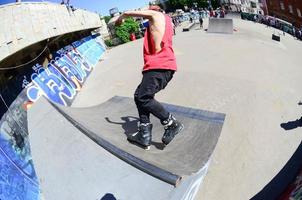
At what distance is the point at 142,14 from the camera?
4969mm

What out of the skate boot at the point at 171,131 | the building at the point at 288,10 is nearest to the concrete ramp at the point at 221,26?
the skate boot at the point at 171,131

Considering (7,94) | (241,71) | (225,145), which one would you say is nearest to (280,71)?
(241,71)

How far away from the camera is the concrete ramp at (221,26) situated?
1219 inches

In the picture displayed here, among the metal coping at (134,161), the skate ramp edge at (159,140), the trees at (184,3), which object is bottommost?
the trees at (184,3)

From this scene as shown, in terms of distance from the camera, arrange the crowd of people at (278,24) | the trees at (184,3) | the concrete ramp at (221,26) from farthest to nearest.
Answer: the trees at (184,3) → the crowd of people at (278,24) → the concrete ramp at (221,26)

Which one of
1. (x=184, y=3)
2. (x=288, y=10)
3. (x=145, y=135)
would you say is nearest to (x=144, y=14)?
(x=145, y=135)

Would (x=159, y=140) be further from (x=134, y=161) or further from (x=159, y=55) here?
(x=159, y=55)

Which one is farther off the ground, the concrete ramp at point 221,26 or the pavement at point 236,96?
the pavement at point 236,96

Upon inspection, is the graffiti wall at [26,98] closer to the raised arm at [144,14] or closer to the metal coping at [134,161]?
the metal coping at [134,161]

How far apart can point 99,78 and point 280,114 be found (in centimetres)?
1140

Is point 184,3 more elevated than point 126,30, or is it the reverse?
point 126,30

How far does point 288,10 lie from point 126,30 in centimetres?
3291

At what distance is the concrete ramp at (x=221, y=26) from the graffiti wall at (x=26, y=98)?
14.5m

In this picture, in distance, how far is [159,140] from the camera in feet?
19.5
